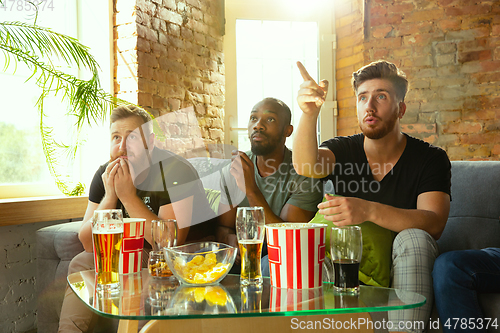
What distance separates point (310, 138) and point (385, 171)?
1.07 feet

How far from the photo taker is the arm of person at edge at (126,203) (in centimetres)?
156

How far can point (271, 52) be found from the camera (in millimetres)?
3375

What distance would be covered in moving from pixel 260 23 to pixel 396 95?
1.90m

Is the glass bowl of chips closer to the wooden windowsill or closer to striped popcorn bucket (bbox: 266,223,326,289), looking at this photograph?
striped popcorn bucket (bbox: 266,223,326,289)

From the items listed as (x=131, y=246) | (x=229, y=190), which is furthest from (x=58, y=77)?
(x=131, y=246)

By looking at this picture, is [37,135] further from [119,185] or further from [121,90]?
[119,185]

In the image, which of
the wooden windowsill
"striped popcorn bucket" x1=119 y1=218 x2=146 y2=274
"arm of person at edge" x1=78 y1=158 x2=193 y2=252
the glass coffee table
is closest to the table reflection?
the glass coffee table

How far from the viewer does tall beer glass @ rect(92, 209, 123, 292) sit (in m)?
0.94

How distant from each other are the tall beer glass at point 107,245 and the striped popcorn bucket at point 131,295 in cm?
4

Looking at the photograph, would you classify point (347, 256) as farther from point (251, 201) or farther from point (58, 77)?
point (58, 77)

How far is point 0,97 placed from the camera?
2227mm

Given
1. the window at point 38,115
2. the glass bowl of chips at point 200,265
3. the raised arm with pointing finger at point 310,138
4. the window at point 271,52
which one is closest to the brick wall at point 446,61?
the window at point 271,52

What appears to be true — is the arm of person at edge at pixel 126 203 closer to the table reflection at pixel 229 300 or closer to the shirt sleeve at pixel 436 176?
the table reflection at pixel 229 300

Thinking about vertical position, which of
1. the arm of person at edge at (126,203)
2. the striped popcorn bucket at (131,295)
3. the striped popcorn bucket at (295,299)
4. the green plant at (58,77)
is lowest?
the striped popcorn bucket at (131,295)
